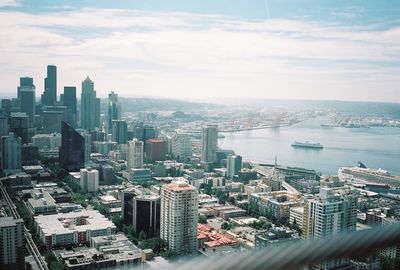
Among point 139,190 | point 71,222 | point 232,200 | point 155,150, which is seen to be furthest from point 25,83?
point 71,222

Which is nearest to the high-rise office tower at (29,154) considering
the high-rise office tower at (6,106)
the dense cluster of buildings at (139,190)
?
the dense cluster of buildings at (139,190)

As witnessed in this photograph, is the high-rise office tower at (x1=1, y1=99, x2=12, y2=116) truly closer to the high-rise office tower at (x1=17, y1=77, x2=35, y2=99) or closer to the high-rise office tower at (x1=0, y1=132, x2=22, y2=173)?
the high-rise office tower at (x1=17, y1=77, x2=35, y2=99)

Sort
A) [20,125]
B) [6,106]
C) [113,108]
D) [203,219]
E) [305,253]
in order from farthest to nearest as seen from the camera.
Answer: [113,108]
[6,106]
[20,125]
[203,219]
[305,253]

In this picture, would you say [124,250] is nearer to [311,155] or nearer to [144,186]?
[144,186]

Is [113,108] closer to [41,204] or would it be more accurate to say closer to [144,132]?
[144,132]

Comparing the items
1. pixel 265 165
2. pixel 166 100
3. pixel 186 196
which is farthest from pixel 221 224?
pixel 166 100

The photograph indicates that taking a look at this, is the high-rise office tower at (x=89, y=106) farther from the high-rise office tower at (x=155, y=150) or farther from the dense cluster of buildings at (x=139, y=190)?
the high-rise office tower at (x=155, y=150)

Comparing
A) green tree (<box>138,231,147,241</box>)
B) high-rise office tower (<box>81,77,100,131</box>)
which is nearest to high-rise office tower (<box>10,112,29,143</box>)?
high-rise office tower (<box>81,77,100,131</box>)
